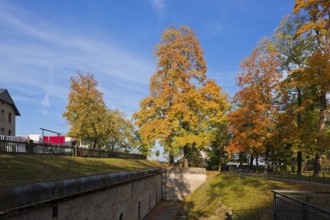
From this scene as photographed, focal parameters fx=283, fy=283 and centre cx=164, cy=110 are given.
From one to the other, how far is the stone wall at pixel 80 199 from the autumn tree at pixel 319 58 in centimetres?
1554

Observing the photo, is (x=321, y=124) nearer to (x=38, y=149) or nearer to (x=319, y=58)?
(x=319, y=58)

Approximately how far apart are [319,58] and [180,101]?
48.4 feet

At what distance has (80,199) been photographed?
1135 cm

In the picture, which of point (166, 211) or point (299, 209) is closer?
point (299, 209)

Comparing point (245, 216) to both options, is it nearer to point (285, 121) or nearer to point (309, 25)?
point (285, 121)

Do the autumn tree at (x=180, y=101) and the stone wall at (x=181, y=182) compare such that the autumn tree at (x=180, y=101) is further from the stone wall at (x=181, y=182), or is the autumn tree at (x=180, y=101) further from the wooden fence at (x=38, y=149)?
the wooden fence at (x=38, y=149)

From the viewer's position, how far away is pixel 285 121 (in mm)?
27984

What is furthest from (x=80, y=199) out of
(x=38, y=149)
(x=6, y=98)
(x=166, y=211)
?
(x=6, y=98)

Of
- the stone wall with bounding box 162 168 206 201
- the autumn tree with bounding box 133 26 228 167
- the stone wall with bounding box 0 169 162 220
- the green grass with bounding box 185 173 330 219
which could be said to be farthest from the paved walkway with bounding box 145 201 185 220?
the autumn tree with bounding box 133 26 228 167

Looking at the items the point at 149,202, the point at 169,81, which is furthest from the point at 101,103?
the point at 149,202

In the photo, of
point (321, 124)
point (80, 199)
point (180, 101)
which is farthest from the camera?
point (180, 101)

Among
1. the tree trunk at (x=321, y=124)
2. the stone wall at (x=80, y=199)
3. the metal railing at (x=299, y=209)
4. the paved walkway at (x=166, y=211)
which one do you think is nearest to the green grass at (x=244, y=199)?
the paved walkway at (x=166, y=211)

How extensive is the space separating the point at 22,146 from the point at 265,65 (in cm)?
2484

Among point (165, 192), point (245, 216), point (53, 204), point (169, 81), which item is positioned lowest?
point (165, 192)
